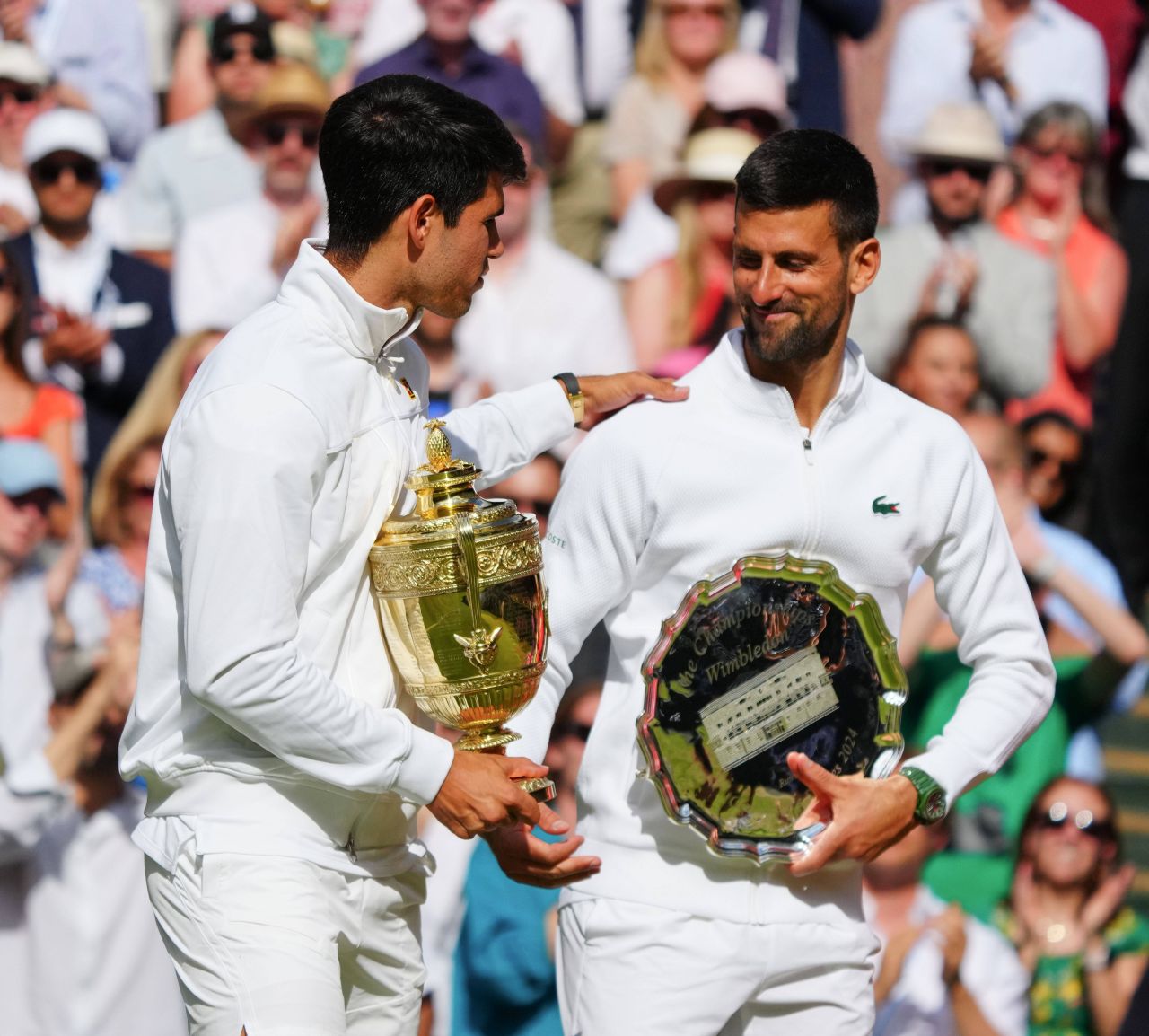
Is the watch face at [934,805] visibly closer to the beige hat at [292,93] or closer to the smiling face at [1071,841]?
the smiling face at [1071,841]

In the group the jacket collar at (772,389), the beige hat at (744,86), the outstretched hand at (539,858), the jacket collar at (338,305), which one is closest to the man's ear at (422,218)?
the jacket collar at (338,305)

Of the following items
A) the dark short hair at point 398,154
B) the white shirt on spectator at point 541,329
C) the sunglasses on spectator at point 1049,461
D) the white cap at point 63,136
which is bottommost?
the sunglasses on spectator at point 1049,461

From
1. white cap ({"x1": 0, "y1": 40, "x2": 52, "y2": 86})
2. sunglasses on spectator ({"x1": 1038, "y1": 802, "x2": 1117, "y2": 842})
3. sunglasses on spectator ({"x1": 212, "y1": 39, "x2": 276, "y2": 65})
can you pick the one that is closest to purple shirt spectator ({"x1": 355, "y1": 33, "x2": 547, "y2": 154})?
sunglasses on spectator ({"x1": 212, "y1": 39, "x2": 276, "y2": 65})

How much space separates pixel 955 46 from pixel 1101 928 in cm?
291

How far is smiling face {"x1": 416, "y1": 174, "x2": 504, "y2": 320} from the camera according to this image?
9.46ft

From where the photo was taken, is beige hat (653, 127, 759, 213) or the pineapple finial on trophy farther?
beige hat (653, 127, 759, 213)

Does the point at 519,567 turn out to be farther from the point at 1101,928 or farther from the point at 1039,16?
the point at 1039,16

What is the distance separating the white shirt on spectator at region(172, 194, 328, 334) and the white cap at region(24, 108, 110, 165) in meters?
0.41

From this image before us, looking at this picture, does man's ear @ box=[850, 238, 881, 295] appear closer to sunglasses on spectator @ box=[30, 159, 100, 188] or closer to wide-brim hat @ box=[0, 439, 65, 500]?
wide-brim hat @ box=[0, 439, 65, 500]

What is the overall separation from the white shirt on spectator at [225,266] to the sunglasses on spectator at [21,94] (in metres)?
0.71

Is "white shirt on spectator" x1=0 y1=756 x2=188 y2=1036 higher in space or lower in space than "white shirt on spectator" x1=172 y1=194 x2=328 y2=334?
lower

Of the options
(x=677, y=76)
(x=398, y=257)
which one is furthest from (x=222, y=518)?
(x=677, y=76)

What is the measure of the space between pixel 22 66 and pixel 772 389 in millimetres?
3941

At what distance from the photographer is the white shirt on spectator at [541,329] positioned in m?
5.84
